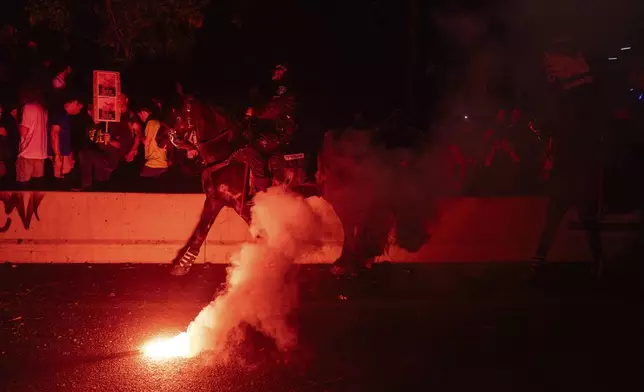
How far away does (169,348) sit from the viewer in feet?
16.9

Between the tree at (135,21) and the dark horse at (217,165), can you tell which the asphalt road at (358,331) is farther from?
the tree at (135,21)

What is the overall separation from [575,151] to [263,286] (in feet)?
13.4

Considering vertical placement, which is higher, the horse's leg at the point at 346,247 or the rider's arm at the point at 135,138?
the rider's arm at the point at 135,138

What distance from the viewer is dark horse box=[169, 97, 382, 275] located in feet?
22.9

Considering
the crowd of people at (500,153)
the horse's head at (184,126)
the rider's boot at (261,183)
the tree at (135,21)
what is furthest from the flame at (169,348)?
the tree at (135,21)

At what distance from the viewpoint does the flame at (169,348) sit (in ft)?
16.5

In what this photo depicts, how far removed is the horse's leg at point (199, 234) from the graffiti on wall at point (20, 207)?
6.62 ft

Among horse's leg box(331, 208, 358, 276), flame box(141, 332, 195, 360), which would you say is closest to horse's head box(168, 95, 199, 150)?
horse's leg box(331, 208, 358, 276)

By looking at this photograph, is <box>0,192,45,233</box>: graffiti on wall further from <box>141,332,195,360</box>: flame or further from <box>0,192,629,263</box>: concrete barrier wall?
<box>141,332,195,360</box>: flame

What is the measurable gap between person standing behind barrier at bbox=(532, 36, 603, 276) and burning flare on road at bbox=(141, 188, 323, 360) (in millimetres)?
2823

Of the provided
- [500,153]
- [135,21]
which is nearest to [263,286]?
[500,153]

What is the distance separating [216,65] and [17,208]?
20.4 ft

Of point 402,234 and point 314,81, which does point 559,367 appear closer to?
point 402,234

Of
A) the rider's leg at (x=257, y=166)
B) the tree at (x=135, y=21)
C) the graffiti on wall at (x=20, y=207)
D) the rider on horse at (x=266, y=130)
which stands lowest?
the graffiti on wall at (x=20, y=207)
